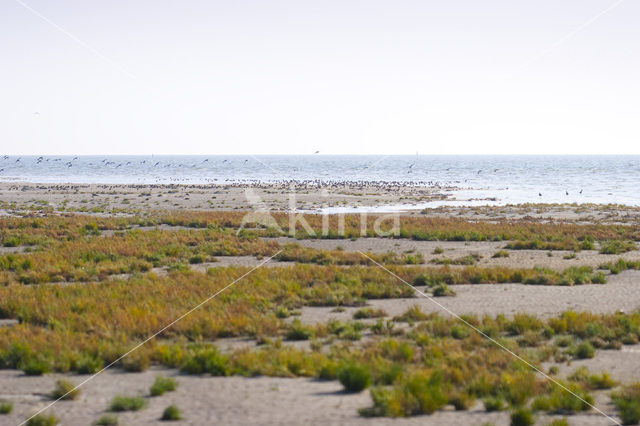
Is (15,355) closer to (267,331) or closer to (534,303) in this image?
(267,331)

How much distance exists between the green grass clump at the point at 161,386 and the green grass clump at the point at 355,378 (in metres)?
2.91

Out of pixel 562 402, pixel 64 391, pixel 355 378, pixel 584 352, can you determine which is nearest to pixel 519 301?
pixel 584 352

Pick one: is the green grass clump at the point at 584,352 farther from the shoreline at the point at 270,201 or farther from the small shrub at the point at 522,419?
the shoreline at the point at 270,201

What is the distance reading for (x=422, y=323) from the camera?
1560 centimetres

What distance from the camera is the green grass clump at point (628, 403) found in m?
9.57

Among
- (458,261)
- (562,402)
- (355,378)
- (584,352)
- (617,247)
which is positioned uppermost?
(355,378)

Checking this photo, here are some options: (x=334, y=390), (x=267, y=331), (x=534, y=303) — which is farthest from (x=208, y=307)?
(x=534, y=303)

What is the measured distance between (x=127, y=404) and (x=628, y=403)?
785cm

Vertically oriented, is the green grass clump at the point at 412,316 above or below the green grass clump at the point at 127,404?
below

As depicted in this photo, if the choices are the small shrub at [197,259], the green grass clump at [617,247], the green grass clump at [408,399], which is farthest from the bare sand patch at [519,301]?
the small shrub at [197,259]

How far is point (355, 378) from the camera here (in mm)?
10922

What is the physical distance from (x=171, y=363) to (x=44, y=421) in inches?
135

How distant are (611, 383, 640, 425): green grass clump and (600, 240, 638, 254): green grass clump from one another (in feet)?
71.4

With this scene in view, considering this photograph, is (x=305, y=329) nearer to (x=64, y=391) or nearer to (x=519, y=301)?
(x=64, y=391)
